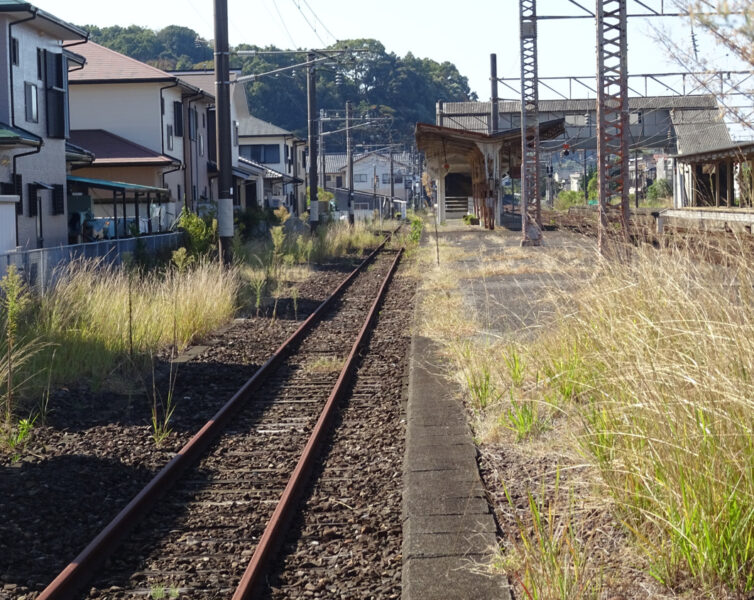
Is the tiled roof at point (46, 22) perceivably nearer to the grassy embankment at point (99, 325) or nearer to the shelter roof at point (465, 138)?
the grassy embankment at point (99, 325)

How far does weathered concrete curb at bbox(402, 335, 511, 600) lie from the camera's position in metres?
4.84

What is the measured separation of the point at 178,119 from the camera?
37969 mm

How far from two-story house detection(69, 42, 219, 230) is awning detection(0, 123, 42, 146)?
38.4 ft

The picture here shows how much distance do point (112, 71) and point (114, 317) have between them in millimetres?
25460

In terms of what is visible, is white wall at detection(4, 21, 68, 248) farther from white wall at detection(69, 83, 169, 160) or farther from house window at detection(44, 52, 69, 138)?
white wall at detection(69, 83, 169, 160)

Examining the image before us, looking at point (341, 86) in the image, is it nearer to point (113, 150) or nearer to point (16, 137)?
point (113, 150)

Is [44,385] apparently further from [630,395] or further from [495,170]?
[495,170]

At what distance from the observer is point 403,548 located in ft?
18.2

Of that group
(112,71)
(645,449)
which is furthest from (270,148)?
(645,449)

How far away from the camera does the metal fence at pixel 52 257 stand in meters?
13.6

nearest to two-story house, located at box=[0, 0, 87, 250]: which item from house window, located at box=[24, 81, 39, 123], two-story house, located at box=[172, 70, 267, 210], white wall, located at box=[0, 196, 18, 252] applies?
house window, located at box=[24, 81, 39, 123]

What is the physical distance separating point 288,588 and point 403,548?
67 centimetres

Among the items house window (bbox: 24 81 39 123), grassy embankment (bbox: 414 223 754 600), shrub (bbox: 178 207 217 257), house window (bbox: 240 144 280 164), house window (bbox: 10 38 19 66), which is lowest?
grassy embankment (bbox: 414 223 754 600)

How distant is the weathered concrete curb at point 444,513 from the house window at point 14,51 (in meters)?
16.1
